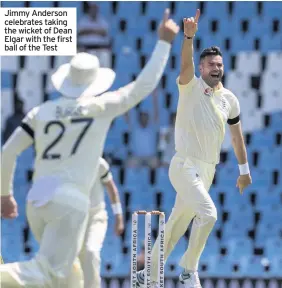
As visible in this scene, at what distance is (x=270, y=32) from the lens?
1473 cm

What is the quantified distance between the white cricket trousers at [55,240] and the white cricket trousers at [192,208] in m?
1.41

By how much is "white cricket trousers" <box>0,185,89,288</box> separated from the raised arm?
24.0 inches

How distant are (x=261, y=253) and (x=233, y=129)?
4721 mm

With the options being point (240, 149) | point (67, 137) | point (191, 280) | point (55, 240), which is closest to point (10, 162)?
point (67, 137)

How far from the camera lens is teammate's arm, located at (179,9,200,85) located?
846 centimetres

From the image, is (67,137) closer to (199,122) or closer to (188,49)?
(188,49)

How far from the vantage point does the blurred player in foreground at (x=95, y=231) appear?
27.9 ft

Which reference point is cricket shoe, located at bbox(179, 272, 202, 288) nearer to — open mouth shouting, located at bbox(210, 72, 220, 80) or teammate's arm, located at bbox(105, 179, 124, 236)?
teammate's arm, located at bbox(105, 179, 124, 236)

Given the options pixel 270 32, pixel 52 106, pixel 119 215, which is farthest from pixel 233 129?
pixel 270 32

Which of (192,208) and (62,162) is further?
(192,208)

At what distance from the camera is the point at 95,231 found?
28.2 ft

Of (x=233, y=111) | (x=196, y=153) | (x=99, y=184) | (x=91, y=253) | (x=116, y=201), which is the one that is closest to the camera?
(x=91, y=253)

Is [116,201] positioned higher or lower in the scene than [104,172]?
lower

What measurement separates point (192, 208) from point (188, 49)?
1.24 m
